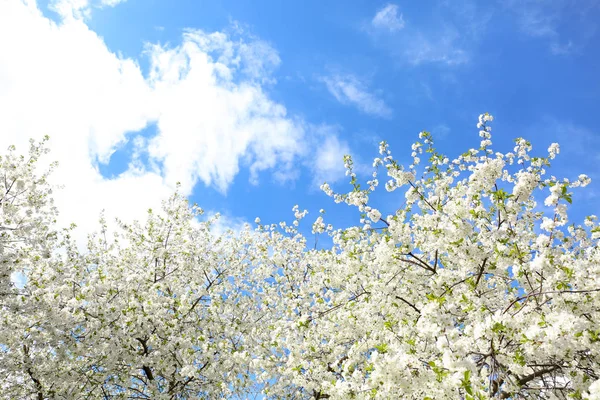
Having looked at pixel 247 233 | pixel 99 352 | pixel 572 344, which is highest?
pixel 247 233

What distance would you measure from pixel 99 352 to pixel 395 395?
336 inches

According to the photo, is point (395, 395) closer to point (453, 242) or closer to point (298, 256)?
point (453, 242)

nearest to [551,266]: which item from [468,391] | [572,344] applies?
[572,344]

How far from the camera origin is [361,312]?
30.6ft

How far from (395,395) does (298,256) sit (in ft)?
41.8

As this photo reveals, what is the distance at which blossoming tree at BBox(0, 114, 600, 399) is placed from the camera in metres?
5.99

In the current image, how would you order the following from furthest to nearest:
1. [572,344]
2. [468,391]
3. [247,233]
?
[247,233]
[572,344]
[468,391]

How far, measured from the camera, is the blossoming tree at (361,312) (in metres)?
5.99

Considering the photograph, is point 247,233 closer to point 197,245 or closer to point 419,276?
point 197,245

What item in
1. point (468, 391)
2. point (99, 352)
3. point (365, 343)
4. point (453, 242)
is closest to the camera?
point (468, 391)

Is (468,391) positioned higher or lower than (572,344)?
lower

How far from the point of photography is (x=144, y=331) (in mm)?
11836

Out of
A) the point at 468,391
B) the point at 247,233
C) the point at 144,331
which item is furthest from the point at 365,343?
the point at 247,233

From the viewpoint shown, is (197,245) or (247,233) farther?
(247,233)
